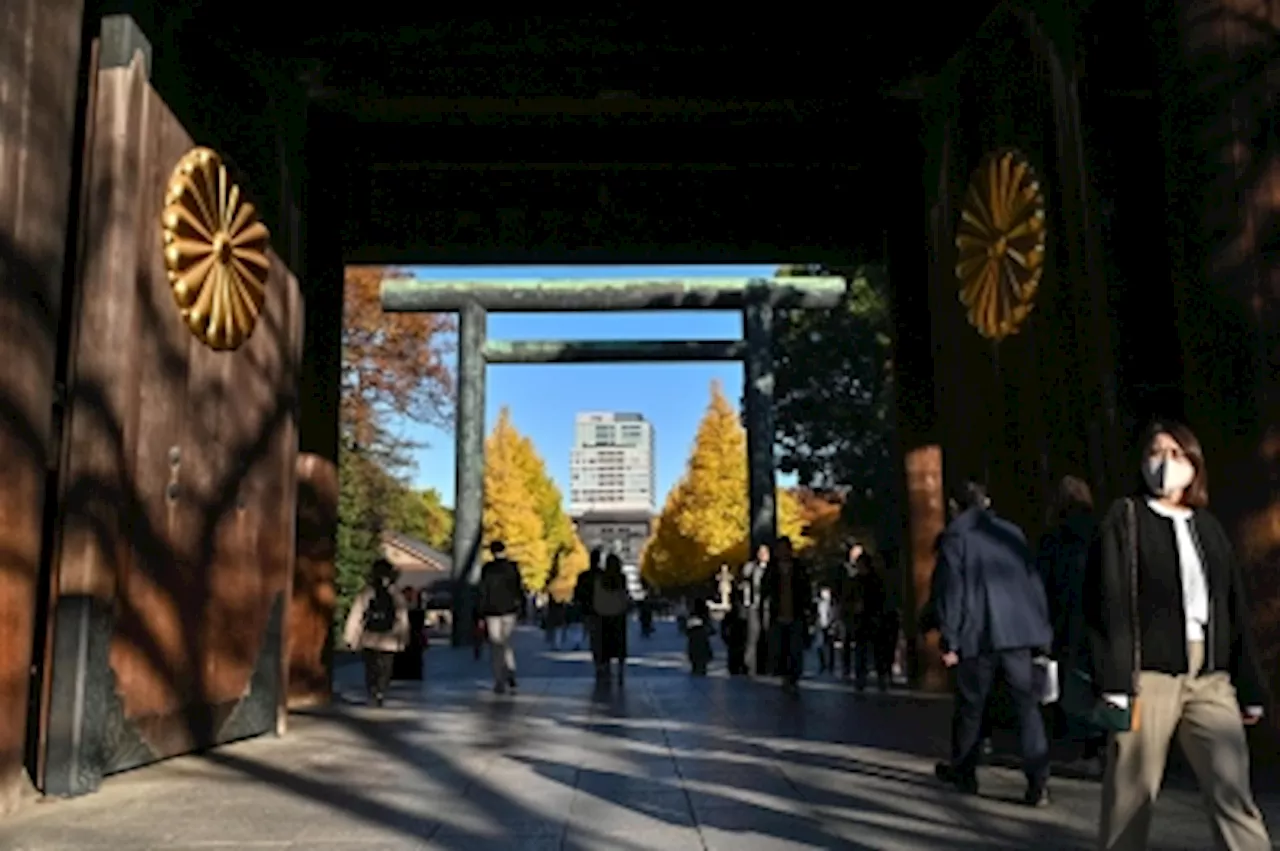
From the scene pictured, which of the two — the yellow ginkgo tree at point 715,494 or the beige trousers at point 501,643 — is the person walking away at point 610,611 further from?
the yellow ginkgo tree at point 715,494

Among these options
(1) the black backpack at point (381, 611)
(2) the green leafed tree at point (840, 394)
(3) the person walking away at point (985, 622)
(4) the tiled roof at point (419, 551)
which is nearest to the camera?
(3) the person walking away at point (985, 622)

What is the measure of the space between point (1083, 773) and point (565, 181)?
28.6 feet

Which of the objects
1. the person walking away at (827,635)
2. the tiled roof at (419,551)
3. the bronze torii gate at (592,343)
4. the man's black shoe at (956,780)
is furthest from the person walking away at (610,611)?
the tiled roof at (419,551)

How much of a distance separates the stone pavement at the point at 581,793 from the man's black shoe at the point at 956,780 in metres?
0.09

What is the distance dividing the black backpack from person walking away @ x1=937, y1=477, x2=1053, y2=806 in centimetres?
657

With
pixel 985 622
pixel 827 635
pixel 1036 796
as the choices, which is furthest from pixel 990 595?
pixel 827 635

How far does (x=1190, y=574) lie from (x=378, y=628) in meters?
8.64

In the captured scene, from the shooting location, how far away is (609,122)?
1096 centimetres

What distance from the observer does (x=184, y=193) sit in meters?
6.90

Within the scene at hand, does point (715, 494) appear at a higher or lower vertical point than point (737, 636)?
higher

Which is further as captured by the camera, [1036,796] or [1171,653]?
[1036,796]

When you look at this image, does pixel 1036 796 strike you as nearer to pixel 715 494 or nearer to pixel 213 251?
pixel 213 251

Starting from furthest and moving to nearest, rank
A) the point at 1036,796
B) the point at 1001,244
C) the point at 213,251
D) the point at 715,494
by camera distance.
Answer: the point at 715,494 → the point at 1001,244 → the point at 213,251 → the point at 1036,796

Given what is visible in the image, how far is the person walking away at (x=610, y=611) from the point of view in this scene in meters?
13.2
